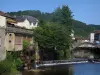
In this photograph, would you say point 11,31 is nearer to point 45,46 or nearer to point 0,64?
point 0,64

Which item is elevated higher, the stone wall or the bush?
the stone wall

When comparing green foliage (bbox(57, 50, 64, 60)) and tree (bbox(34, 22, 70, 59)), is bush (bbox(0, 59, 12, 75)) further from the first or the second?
green foliage (bbox(57, 50, 64, 60))

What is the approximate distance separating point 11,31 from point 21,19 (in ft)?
162

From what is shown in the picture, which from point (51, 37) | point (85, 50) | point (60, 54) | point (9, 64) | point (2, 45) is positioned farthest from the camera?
point (85, 50)

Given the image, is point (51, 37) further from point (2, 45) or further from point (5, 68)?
point (5, 68)

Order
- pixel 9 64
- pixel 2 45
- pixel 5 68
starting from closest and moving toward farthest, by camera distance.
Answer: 1. pixel 5 68
2. pixel 9 64
3. pixel 2 45

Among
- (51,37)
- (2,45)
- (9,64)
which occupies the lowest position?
(9,64)

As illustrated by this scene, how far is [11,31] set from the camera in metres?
52.8

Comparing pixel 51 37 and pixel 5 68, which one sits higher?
pixel 51 37

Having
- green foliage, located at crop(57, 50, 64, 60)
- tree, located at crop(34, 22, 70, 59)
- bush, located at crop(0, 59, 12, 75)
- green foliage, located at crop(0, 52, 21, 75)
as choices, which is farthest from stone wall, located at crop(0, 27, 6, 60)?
green foliage, located at crop(57, 50, 64, 60)

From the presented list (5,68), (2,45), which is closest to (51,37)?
(2,45)

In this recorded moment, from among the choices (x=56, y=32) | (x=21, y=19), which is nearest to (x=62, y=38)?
(x=56, y=32)

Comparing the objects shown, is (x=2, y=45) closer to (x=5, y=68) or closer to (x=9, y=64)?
(x=9, y=64)

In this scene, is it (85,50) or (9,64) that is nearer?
(9,64)
